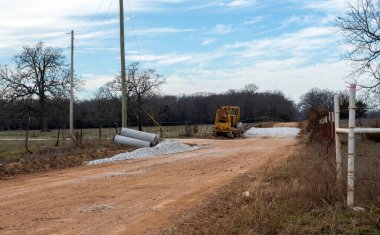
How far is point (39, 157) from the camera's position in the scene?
19.8 meters

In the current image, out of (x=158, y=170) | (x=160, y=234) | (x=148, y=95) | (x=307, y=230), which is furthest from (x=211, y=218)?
(x=148, y=95)

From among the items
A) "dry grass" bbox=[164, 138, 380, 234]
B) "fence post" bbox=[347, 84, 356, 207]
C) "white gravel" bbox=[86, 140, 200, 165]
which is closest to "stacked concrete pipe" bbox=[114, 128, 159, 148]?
"white gravel" bbox=[86, 140, 200, 165]

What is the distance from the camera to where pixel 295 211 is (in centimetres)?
779

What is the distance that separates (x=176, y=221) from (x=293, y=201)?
6.89 feet

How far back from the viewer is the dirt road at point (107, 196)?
8086 millimetres

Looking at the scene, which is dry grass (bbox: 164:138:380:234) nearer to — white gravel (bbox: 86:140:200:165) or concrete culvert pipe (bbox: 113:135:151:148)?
white gravel (bbox: 86:140:200:165)

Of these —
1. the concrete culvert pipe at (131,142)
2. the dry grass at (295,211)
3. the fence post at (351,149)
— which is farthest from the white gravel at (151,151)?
the fence post at (351,149)

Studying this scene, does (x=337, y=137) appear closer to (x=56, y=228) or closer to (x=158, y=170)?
(x=56, y=228)

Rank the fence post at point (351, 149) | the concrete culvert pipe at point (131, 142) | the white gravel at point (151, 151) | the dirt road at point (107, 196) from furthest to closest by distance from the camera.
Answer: the concrete culvert pipe at point (131, 142) → the white gravel at point (151, 151) → the dirt road at point (107, 196) → the fence post at point (351, 149)

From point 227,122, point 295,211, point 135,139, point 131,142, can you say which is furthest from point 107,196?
point 227,122

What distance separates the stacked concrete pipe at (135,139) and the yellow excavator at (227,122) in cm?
1662

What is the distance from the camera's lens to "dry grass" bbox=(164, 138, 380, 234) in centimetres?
665

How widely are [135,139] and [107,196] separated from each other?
18.1m

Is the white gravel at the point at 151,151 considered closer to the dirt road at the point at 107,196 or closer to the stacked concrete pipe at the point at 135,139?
the stacked concrete pipe at the point at 135,139
